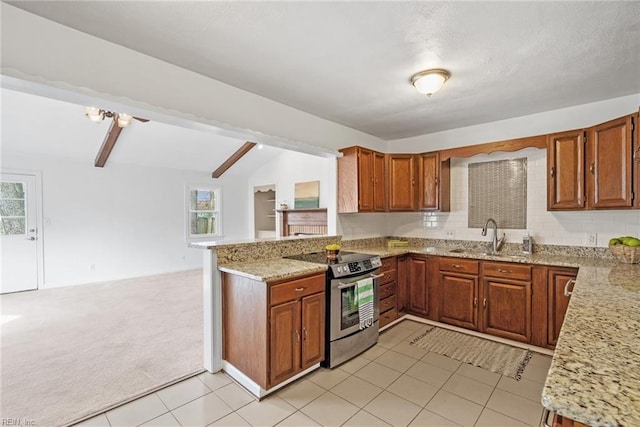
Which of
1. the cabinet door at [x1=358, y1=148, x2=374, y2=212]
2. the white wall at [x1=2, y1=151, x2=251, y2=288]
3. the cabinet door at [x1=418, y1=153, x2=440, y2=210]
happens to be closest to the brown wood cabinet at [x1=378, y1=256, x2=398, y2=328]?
the cabinet door at [x1=358, y1=148, x2=374, y2=212]

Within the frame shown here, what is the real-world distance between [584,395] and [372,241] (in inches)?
146

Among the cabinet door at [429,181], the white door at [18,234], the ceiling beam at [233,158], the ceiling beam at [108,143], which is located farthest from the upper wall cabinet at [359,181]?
the white door at [18,234]

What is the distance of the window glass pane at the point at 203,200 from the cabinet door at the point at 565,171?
277 inches

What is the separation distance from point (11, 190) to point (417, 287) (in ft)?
22.6

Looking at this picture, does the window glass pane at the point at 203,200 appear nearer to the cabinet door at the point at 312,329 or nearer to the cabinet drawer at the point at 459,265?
the cabinet door at the point at 312,329

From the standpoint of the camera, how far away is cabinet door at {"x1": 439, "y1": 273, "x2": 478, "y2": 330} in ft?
11.2

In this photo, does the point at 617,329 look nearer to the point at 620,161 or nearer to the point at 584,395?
the point at 584,395

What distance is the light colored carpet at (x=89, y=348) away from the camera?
7.41ft

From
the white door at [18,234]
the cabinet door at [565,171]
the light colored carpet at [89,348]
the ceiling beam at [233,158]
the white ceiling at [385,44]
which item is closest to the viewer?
the white ceiling at [385,44]

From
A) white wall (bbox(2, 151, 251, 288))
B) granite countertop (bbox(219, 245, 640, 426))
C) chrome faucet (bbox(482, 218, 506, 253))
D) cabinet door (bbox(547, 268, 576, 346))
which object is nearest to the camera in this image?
granite countertop (bbox(219, 245, 640, 426))

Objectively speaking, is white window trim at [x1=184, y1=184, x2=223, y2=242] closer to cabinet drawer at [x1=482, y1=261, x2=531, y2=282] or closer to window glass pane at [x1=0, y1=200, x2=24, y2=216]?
window glass pane at [x1=0, y1=200, x2=24, y2=216]

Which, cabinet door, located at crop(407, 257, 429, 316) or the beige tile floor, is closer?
the beige tile floor

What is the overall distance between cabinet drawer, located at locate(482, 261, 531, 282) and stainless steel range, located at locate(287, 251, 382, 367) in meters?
1.22

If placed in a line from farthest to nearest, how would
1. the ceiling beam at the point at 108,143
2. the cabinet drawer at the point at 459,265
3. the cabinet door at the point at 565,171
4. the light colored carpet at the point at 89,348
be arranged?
the ceiling beam at the point at 108,143 → the cabinet drawer at the point at 459,265 → the cabinet door at the point at 565,171 → the light colored carpet at the point at 89,348
